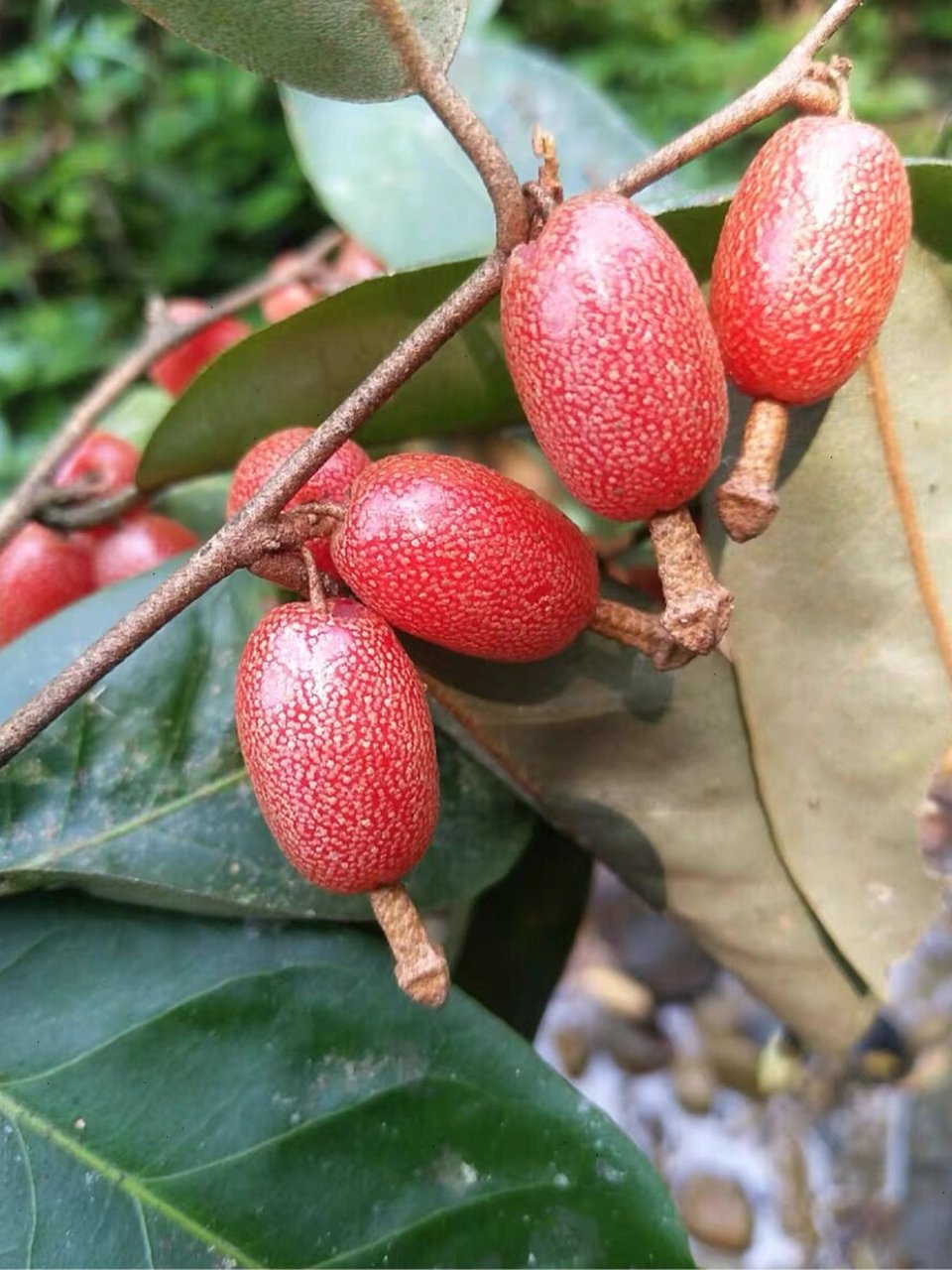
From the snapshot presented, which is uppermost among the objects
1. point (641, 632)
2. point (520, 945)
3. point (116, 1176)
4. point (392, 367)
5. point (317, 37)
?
point (317, 37)

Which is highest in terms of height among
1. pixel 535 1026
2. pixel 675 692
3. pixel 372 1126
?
pixel 675 692

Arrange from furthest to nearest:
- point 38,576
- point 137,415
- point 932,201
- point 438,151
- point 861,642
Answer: point 137,415 < point 438,151 < point 38,576 < point 861,642 < point 932,201

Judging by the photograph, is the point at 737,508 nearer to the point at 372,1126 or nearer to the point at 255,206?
the point at 372,1126

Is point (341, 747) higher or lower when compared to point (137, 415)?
higher

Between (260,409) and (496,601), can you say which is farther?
(260,409)

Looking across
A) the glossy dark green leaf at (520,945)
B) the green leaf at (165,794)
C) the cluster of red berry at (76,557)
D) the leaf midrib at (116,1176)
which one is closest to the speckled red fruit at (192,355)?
the cluster of red berry at (76,557)

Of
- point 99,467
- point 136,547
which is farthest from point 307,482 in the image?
point 99,467

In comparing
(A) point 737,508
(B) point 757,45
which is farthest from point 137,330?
(A) point 737,508

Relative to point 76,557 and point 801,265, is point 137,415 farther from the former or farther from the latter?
point 801,265

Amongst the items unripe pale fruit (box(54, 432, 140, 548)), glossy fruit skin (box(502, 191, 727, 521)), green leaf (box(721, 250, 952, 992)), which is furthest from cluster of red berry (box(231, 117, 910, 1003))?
unripe pale fruit (box(54, 432, 140, 548))
